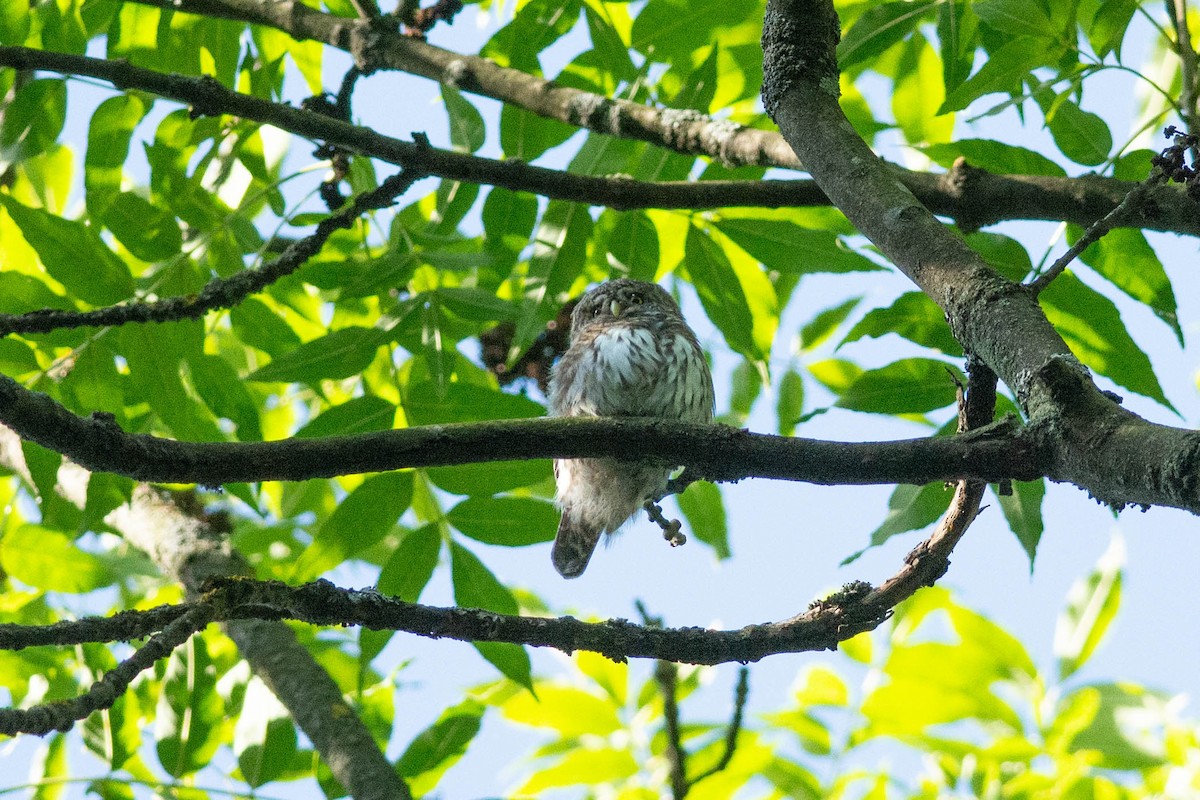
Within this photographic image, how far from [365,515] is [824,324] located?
1684 mm

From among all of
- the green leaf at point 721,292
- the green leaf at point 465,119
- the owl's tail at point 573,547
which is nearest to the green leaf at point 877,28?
the green leaf at point 721,292

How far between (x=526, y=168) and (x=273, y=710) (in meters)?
1.73

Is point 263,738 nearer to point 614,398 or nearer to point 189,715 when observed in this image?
point 189,715

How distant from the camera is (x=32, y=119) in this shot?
3379 millimetres

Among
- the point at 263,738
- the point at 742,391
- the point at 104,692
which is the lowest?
the point at 104,692

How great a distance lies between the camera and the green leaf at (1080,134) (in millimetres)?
2688

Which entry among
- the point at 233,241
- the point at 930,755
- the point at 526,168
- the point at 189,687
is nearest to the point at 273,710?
the point at 189,687

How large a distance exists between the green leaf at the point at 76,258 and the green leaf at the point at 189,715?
970 mm

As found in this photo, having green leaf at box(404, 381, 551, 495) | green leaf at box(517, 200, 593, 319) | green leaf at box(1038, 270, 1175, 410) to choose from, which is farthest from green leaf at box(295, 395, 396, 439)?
green leaf at box(1038, 270, 1175, 410)

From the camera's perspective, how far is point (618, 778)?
12.7 feet

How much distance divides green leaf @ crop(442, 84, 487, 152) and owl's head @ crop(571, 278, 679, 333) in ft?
4.10

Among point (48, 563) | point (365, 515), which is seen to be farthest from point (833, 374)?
point (48, 563)

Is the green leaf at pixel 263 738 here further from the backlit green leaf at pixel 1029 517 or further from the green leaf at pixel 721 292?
the backlit green leaf at pixel 1029 517

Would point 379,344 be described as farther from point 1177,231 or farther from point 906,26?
point 1177,231
